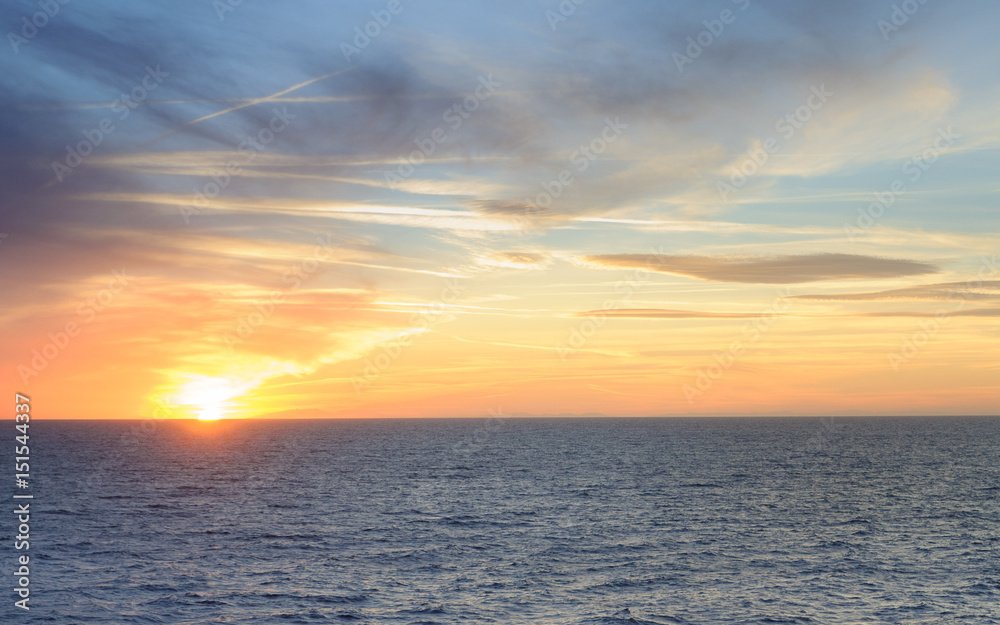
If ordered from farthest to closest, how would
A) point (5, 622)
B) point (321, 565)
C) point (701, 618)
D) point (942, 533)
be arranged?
point (942, 533) → point (321, 565) → point (701, 618) → point (5, 622)

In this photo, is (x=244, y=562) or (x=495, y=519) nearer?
(x=244, y=562)

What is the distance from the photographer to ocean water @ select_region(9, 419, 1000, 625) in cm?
4306

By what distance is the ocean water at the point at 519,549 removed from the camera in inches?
1695

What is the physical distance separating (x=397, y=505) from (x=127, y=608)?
40.0 m

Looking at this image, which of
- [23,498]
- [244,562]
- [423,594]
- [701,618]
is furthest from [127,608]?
[23,498]

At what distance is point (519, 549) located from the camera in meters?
58.2

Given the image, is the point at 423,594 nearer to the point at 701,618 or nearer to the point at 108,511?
the point at 701,618

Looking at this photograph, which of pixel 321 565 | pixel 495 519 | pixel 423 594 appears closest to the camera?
pixel 423 594

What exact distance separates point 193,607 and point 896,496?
251 ft

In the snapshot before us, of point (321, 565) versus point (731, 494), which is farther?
point (731, 494)

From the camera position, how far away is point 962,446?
18112 cm

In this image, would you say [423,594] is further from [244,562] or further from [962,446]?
[962,446]

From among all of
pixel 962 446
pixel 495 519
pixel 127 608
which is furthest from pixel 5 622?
pixel 962 446

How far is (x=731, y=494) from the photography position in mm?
88688
